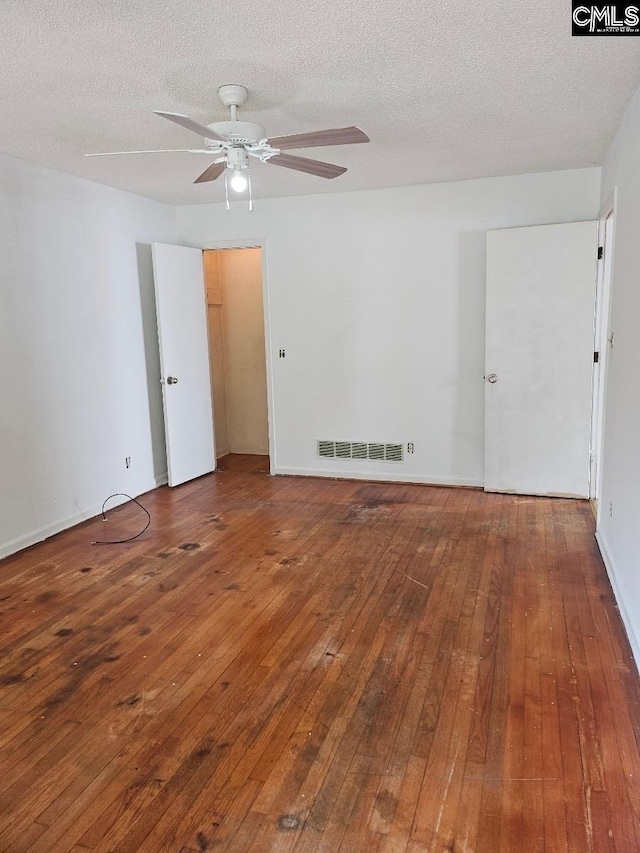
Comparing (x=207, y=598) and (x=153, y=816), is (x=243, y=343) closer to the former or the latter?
(x=207, y=598)

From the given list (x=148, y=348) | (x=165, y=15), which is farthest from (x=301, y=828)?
(x=148, y=348)

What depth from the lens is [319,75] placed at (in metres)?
2.57

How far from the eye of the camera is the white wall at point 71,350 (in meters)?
3.83

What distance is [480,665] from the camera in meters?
2.49

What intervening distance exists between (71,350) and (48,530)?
4.13 ft

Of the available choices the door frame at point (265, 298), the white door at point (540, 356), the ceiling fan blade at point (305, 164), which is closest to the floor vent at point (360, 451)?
the door frame at point (265, 298)

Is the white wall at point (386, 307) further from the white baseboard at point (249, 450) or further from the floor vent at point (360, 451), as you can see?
the white baseboard at point (249, 450)

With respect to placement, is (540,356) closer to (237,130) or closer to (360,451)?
(360,451)

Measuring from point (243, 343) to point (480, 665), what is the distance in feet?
15.2

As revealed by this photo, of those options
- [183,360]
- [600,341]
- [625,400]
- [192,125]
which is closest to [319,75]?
[192,125]

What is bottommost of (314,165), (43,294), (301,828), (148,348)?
(301,828)

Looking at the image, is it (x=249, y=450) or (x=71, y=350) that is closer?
(x=71, y=350)

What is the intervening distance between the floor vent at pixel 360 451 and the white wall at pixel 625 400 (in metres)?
1.89

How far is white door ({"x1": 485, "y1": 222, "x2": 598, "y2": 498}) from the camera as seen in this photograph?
14.5ft
